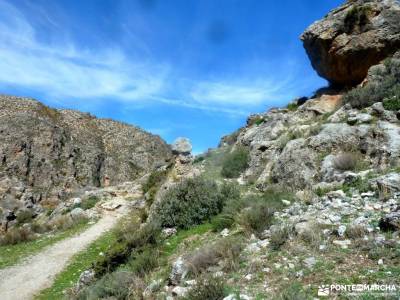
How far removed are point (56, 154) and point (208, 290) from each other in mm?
33843

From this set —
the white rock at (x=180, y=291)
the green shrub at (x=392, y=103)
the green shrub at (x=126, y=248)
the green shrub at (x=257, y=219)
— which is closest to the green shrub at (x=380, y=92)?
the green shrub at (x=392, y=103)

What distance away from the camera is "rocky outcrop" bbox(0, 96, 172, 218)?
3362cm

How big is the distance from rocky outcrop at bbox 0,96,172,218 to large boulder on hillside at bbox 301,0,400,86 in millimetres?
16842

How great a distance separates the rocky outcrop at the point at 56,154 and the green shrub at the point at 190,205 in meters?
17.5

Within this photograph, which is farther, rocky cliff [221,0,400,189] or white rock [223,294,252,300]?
rocky cliff [221,0,400,189]

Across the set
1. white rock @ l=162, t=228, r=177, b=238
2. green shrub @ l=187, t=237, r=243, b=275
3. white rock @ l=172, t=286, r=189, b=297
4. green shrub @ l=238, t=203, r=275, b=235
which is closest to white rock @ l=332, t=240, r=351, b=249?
green shrub @ l=187, t=237, r=243, b=275

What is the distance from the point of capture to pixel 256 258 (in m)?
7.04

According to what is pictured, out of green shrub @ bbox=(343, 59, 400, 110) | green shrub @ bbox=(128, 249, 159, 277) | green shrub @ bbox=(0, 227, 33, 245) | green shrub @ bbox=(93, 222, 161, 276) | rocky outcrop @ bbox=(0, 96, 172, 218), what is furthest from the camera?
rocky outcrop @ bbox=(0, 96, 172, 218)

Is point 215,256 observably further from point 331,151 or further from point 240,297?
point 331,151

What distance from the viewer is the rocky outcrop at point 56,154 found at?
33.6m

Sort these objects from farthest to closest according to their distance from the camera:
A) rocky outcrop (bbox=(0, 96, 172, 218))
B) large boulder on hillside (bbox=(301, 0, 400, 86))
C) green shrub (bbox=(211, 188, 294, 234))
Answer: rocky outcrop (bbox=(0, 96, 172, 218)) → large boulder on hillside (bbox=(301, 0, 400, 86)) → green shrub (bbox=(211, 188, 294, 234))

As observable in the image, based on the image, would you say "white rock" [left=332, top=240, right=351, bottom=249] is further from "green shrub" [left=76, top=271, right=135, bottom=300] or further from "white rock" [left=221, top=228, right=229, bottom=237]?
"green shrub" [left=76, top=271, right=135, bottom=300]

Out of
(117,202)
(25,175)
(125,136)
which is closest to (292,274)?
(117,202)

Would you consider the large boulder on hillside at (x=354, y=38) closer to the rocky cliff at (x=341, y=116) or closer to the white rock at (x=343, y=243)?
the rocky cliff at (x=341, y=116)
